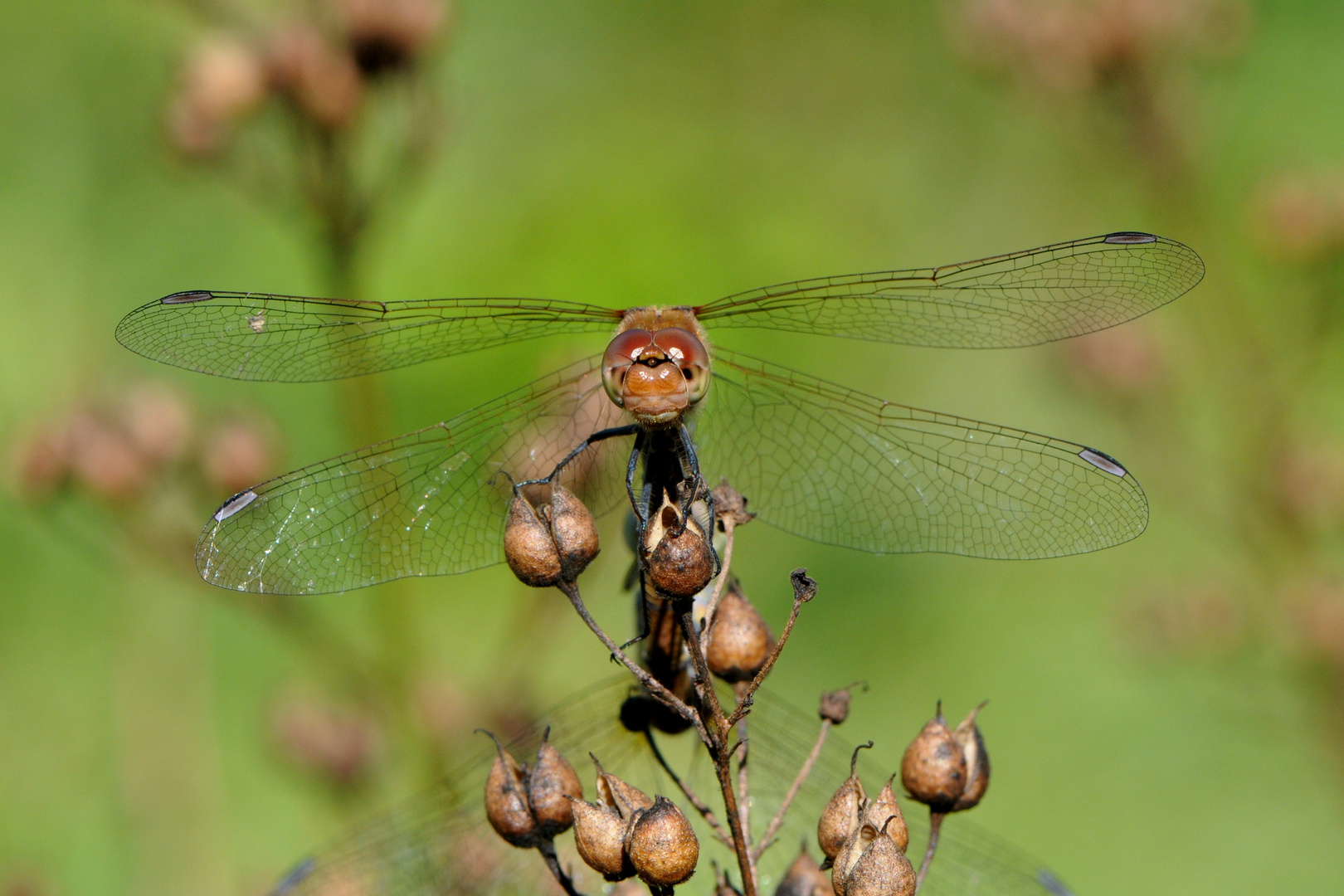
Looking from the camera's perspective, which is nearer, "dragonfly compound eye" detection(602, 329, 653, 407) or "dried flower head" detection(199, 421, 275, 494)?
"dragonfly compound eye" detection(602, 329, 653, 407)

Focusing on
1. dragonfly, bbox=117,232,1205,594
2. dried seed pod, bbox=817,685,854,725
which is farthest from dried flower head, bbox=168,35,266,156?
dried seed pod, bbox=817,685,854,725

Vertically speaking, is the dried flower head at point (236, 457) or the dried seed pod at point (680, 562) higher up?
the dried seed pod at point (680, 562)

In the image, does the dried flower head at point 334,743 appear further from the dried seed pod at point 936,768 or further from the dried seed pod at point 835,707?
the dried seed pod at point 936,768

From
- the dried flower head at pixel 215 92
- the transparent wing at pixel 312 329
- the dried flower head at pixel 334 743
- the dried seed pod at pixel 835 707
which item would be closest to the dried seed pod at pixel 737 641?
the dried seed pod at pixel 835 707

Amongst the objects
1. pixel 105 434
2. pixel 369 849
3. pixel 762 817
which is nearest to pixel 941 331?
pixel 762 817

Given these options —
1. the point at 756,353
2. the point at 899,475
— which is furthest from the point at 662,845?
the point at 756,353

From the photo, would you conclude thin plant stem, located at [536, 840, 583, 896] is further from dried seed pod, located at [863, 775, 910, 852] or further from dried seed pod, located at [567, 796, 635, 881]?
dried seed pod, located at [863, 775, 910, 852]

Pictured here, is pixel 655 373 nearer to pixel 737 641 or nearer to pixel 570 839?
pixel 737 641

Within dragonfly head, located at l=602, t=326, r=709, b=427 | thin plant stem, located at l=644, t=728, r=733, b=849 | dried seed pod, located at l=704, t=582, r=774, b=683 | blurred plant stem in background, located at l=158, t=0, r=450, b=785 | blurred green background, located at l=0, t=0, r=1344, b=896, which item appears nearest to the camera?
thin plant stem, located at l=644, t=728, r=733, b=849
